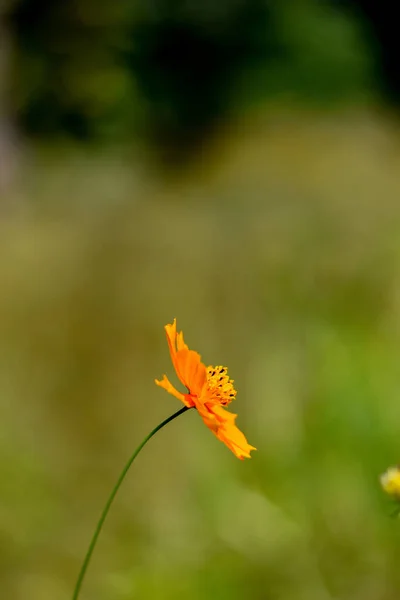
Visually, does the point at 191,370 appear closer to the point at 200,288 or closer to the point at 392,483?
the point at 392,483

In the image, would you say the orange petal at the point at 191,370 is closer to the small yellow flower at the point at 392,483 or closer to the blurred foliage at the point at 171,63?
the small yellow flower at the point at 392,483

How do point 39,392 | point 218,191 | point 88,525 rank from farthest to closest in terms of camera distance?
point 218,191 → point 39,392 → point 88,525

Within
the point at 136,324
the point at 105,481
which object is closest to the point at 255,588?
the point at 105,481

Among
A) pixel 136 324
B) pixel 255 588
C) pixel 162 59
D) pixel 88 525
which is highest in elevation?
pixel 162 59

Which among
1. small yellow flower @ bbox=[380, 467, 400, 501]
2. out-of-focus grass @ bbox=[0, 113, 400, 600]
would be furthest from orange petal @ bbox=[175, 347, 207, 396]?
out-of-focus grass @ bbox=[0, 113, 400, 600]

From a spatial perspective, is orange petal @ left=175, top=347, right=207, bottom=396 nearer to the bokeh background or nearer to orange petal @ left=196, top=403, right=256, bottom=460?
orange petal @ left=196, top=403, right=256, bottom=460

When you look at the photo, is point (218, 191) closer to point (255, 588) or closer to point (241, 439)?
point (255, 588)

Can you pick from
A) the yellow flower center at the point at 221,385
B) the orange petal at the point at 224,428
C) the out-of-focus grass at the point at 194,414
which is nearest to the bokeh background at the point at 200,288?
the out-of-focus grass at the point at 194,414
